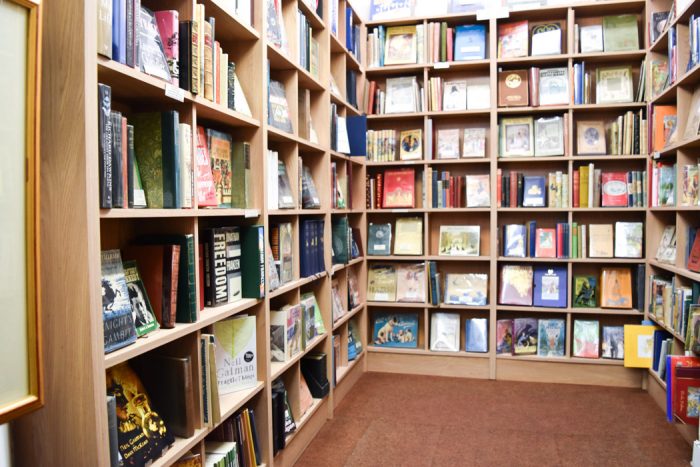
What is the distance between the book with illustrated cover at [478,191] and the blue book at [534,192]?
26 centimetres

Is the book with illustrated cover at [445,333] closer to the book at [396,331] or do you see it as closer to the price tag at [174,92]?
the book at [396,331]

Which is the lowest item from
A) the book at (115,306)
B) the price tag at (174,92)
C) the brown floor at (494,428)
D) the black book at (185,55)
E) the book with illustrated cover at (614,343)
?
the brown floor at (494,428)

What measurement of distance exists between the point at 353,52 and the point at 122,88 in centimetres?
256

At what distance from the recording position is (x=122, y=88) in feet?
Result: 5.00

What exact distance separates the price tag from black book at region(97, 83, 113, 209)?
267 mm

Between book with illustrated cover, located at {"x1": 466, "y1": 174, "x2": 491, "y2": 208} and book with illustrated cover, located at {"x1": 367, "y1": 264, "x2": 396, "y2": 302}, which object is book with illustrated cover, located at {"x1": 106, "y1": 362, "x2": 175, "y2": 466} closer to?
book with illustrated cover, located at {"x1": 367, "y1": 264, "x2": 396, "y2": 302}

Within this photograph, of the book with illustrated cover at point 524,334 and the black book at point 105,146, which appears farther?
the book with illustrated cover at point 524,334

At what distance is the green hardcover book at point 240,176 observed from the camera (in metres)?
2.11

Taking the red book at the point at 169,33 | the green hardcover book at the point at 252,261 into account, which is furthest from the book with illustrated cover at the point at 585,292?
the red book at the point at 169,33

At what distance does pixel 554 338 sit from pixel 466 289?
0.70m

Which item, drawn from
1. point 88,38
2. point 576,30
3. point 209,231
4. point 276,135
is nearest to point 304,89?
point 276,135

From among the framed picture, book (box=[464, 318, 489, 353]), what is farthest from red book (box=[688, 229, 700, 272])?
the framed picture

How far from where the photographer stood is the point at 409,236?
4.07 metres

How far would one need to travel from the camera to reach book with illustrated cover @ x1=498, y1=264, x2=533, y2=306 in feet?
12.6
